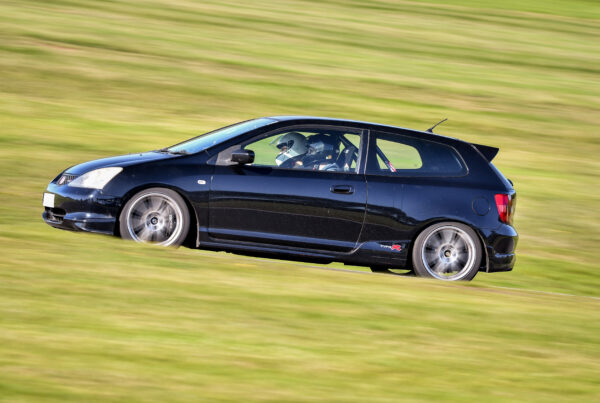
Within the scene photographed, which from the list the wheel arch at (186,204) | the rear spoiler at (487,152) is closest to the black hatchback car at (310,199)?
the wheel arch at (186,204)

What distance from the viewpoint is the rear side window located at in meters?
9.99

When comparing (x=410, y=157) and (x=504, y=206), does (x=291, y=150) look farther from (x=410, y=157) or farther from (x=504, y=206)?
(x=504, y=206)

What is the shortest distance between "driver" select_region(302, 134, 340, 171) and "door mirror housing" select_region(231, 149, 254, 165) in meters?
0.58

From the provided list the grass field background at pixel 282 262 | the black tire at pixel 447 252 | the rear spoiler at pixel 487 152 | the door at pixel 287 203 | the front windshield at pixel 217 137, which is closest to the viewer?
the grass field background at pixel 282 262

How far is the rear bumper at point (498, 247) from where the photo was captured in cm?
1001

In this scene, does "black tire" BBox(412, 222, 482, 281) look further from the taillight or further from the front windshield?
the front windshield

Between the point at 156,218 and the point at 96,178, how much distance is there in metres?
0.72

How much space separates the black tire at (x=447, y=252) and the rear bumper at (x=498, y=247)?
0.34 feet

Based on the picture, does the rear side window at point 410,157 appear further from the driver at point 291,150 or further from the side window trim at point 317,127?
the driver at point 291,150

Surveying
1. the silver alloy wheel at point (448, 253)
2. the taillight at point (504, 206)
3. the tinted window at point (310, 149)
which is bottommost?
the silver alloy wheel at point (448, 253)

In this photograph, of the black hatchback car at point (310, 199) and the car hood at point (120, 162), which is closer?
the black hatchback car at point (310, 199)

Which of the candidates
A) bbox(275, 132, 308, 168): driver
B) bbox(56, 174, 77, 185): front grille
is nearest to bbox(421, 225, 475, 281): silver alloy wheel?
bbox(275, 132, 308, 168): driver

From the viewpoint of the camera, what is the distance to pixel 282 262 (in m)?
9.89

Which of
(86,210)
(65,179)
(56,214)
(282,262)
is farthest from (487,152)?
(56,214)
